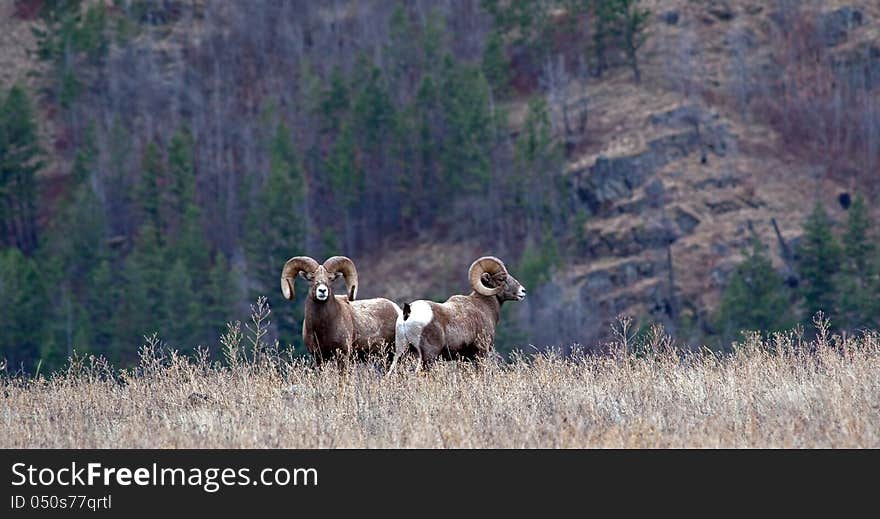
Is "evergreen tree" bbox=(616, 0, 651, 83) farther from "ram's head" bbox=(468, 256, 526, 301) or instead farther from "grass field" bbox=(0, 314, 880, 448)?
"grass field" bbox=(0, 314, 880, 448)

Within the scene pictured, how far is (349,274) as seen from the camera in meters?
15.5

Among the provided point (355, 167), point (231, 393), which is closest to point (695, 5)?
point (355, 167)

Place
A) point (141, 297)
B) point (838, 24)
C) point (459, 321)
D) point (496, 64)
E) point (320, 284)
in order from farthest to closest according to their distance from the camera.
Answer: point (838, 24)
point (496, 64)
point (141, 297)
point (459, 321)
point (320, 284)

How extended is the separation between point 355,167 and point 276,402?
5009 cm

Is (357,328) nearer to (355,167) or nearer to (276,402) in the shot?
(276,402)

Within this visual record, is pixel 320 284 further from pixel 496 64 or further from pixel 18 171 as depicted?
pixel 18 171

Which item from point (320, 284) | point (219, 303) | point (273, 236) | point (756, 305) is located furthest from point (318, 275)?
point (273, 236)

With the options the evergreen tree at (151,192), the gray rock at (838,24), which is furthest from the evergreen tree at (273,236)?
the gray rock at (838,24)

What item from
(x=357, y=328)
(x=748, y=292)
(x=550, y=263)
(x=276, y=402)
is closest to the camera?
(x=276, y=402)

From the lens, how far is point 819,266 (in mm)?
45938

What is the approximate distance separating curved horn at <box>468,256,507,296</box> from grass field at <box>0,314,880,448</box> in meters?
2.18

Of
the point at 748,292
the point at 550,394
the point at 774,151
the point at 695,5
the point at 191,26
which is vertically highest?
the point at 191,26

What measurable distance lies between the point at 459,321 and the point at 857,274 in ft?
111

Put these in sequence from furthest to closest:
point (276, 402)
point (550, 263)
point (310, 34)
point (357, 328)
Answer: point (310, 34) → point (550, 263) → point (357, 328) → point (276, 402)
